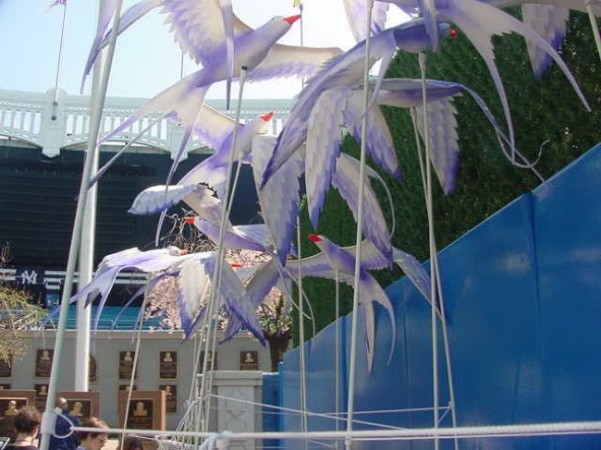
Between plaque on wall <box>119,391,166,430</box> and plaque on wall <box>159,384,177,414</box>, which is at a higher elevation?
plaque on wall <box>159,384,177,414</box>

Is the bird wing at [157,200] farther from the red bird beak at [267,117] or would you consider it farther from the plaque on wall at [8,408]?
the plaque on wall at [8,408]

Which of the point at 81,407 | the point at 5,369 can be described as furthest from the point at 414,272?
the point at 5,369

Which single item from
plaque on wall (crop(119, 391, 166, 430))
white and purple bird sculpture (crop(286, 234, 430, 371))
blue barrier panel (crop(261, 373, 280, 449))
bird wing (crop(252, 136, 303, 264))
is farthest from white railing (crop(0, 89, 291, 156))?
bird wing (crop(252, 136, 303, 264))

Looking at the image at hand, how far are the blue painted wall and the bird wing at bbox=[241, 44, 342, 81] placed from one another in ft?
2.84

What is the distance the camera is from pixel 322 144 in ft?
7.04

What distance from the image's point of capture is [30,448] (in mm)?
4141

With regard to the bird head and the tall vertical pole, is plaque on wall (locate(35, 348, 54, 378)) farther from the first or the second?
the bird head

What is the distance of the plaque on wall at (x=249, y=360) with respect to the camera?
21.0 metres

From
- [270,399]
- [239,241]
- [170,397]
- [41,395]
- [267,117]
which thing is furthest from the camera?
[170,397]

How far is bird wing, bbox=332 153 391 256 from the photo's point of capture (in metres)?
2.63

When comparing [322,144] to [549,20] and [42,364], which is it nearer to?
[549,20]

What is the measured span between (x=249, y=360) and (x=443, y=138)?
1897cm

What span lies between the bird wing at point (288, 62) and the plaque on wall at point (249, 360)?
18.7 m

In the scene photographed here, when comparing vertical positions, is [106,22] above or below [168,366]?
below
